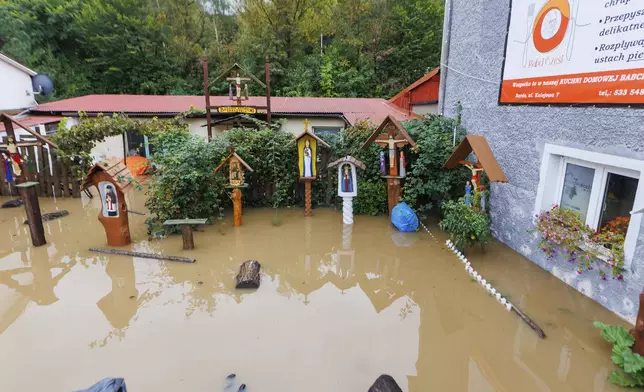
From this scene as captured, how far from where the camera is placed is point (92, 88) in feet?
78.3

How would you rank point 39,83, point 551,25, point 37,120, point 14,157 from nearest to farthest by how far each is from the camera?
point 551,25
point 14,157
point 37,120
point 39,83

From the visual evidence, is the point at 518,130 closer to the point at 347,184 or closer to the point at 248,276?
the point at 347,184

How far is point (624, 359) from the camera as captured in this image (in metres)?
3.39

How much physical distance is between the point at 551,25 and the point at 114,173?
723cm

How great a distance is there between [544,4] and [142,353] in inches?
275

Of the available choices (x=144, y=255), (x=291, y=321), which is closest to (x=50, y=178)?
(x=144, y=255)

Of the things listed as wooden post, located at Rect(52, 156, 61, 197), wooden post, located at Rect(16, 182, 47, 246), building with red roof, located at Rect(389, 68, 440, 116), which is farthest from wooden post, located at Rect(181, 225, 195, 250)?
building with red roof, located at Rect(389, 68, 440, 116)

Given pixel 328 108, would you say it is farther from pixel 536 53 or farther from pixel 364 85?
pixel 364 85

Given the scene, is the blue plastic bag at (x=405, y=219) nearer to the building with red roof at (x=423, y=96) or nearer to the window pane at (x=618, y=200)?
the window pane at (x=618, y=200)

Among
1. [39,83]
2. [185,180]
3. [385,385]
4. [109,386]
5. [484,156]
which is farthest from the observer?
[39,83]

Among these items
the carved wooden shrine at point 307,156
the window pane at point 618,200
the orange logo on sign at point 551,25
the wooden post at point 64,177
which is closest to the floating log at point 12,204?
the wooden post at point 64,177

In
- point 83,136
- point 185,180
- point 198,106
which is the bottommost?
point 185,180

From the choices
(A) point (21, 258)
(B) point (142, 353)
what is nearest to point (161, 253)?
(A) point (21, 258)

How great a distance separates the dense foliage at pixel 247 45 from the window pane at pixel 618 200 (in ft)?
66.5
